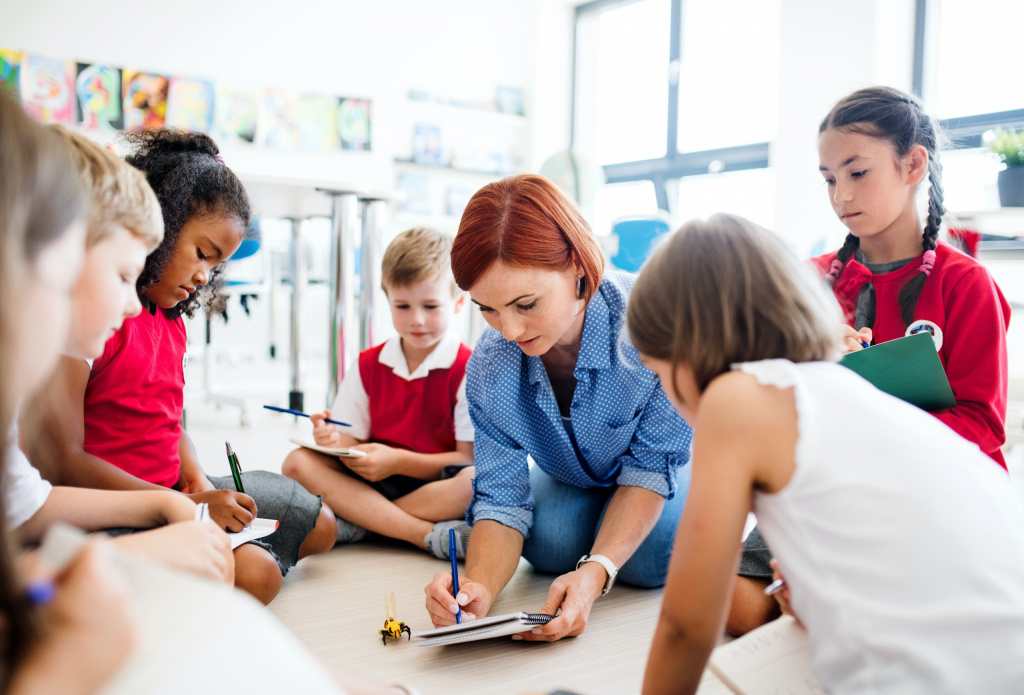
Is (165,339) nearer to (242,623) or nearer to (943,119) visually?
(242,623)

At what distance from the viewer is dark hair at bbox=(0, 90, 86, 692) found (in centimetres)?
45

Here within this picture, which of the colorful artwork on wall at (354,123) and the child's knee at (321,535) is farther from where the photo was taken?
the colorful artwork on wall at (354,123)

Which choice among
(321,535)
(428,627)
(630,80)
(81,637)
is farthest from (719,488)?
(630,80)

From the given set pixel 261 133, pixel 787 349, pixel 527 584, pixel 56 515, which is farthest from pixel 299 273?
pixel 787 349

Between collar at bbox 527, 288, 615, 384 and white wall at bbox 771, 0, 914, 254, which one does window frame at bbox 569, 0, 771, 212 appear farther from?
collar at bbox 527, 288, 615, 384

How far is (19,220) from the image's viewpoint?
1.61 ft

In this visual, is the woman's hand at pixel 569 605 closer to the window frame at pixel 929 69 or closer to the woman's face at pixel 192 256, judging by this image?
the woman's face at pixel 192 256

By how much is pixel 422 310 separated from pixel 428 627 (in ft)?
2.56

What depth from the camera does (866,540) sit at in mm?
640

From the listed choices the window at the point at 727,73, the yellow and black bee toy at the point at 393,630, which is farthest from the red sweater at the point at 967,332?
the window at the point at 727,73

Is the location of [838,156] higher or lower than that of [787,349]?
higher

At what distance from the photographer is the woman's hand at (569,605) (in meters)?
1.12

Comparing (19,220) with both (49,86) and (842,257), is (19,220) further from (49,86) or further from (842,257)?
(49,86)

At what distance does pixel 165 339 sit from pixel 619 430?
819 millimetres
